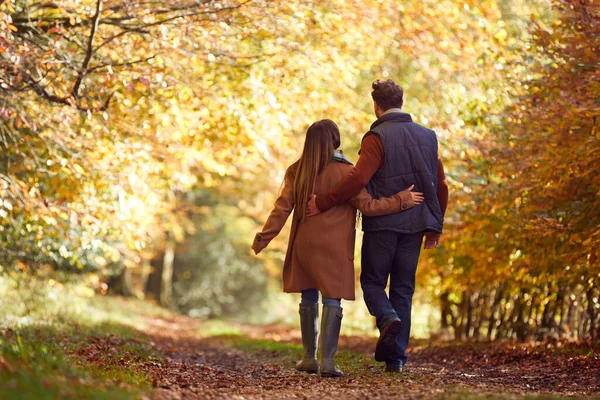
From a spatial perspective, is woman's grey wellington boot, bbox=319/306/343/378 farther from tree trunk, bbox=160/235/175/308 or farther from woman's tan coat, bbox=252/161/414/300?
tree trunk, bbox=160/235/175/308

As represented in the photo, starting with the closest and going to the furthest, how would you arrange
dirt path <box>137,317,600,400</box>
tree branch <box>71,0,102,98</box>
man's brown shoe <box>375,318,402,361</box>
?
dirt path <box>137,317,600,400</box> → man's brown shoe <box>375,318,402,361</box> → tree branch <box>71,0,102,98</box>

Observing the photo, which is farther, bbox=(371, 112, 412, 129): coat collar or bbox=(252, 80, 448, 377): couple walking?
bbox=(371, 112, 412, 129): coat collar

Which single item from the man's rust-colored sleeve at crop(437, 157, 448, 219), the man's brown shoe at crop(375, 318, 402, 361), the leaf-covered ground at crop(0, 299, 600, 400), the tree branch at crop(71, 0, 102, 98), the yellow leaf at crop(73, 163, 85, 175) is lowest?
the leaf-covered ground at crop(0, 299, 600, 400)

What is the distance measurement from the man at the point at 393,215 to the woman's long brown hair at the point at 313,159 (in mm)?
106

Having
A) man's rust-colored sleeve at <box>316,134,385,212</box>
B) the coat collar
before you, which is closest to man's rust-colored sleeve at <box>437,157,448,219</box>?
the coat collar

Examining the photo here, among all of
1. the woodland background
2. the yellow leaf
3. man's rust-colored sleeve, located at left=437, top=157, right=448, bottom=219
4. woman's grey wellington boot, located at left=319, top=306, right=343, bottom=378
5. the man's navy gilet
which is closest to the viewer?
woman's grey wellington boot, located at left=319, top=306, right=343, bottom=378

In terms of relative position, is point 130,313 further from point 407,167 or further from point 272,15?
point 407,167

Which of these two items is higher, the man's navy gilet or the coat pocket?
the man's navy gilet

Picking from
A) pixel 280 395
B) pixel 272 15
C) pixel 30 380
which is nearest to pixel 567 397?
pixel 280 395

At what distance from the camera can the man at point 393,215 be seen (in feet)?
20.5

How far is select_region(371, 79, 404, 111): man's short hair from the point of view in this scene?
649cm

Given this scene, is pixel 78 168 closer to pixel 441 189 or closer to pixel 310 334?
pixel 310 334

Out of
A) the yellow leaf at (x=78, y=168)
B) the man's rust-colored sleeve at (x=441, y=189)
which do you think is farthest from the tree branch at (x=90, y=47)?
the man's rust-colored sleeve at (x=441, y=189)

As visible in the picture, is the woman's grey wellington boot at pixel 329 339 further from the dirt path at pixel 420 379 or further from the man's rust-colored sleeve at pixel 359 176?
the man's rust-colored sleeve at pixel 359 176
